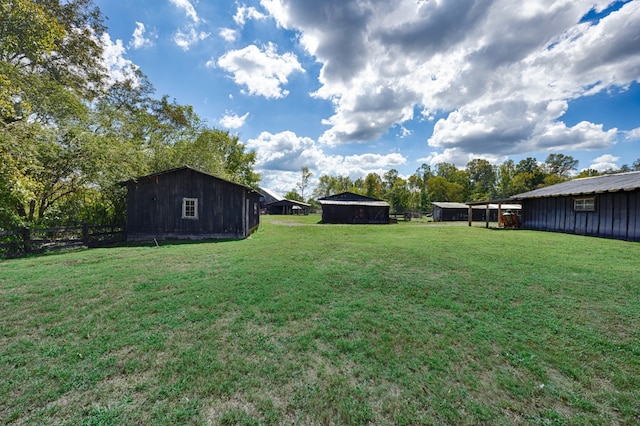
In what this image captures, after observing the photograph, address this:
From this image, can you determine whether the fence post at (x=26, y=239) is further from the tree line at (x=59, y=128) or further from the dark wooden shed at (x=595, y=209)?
the dark wooden shed at (x=595, y=209)

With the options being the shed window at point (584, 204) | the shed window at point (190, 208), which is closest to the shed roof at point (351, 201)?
the shed window at point (584, 204)

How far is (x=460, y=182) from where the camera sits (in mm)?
69812

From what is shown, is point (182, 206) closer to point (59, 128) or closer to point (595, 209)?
point (59, 128)

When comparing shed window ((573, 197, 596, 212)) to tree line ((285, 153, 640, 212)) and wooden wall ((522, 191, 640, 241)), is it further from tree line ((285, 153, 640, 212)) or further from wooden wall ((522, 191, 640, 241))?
tree line ((285, 153, 640, 212))

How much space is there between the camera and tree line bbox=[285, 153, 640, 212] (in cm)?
5800

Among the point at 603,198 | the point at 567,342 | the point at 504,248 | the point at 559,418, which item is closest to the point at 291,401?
the point at 559,418

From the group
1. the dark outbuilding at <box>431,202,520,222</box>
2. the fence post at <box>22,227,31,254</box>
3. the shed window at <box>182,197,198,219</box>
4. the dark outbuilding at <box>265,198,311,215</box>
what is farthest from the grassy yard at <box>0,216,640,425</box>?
the dark outbuilding at <box>265,198,311,215</box>

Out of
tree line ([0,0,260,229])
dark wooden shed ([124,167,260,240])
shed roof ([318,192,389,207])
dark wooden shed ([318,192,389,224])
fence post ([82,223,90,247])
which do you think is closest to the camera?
tree line ([0,0,260,229])

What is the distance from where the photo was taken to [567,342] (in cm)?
347

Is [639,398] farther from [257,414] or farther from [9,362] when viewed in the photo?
[9,362]

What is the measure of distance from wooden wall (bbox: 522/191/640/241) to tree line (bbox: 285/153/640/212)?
3136 cm

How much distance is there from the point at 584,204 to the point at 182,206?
24.1 meters

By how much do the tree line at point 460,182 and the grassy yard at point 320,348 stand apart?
47646 mm

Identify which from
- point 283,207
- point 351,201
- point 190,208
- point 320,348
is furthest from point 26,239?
point 283,207
